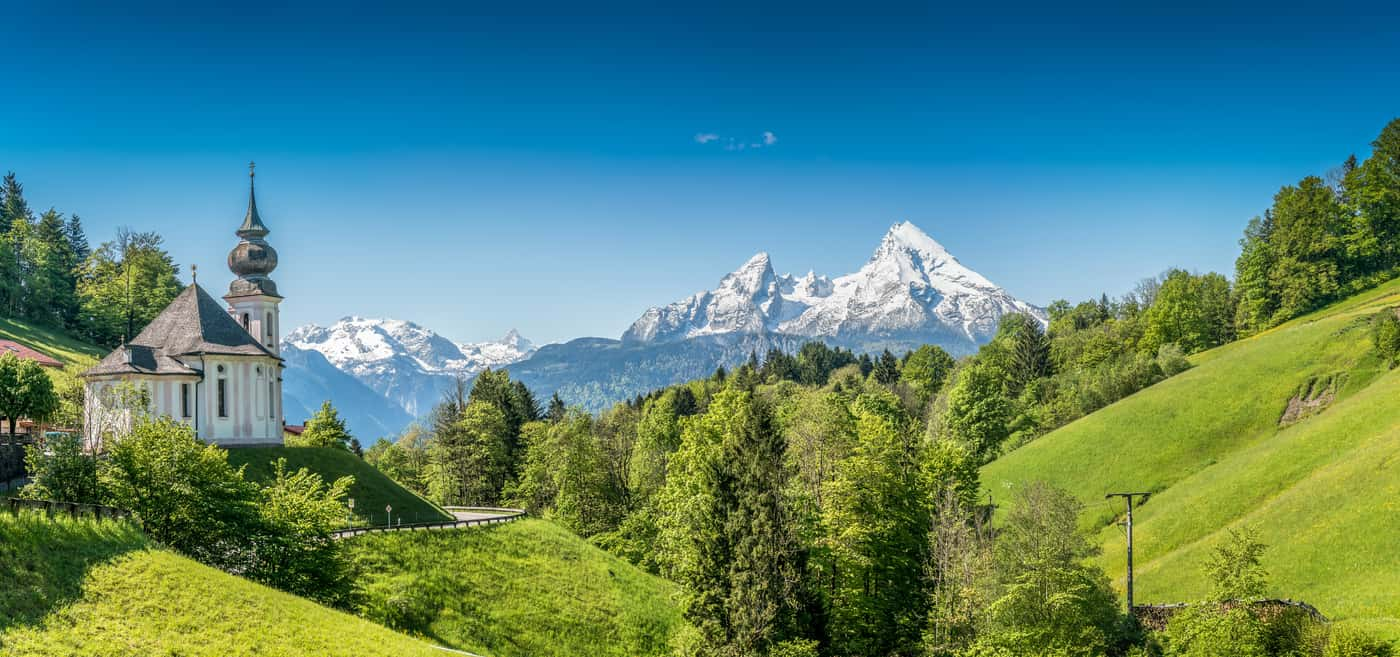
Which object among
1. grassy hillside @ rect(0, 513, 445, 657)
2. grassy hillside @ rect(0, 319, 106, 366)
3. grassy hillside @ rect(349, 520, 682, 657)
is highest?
grassy hillside @ rect(0, 319, 106, 366)

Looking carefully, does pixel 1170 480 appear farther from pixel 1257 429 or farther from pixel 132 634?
pixel 132 634

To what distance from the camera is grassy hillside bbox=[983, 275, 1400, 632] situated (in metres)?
46.6

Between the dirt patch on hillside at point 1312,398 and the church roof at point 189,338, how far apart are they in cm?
7042

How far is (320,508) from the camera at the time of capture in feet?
128

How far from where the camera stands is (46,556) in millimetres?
26031

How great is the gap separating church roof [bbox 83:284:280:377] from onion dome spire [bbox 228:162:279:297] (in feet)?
14.3

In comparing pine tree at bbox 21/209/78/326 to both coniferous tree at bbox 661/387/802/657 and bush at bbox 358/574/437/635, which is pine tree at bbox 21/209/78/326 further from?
coniferous tree at bbox 661/387/802/657

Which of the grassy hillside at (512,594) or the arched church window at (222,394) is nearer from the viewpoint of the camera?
the grassy hillside at (512,594)

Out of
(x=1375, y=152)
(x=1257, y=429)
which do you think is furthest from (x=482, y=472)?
(x=1375, y=152)

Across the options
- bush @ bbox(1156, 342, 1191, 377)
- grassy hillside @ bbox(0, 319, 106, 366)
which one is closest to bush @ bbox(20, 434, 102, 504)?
grassy hillside @ bbox(0, 319, 106, 366)

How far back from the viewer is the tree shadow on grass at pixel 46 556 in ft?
78.0

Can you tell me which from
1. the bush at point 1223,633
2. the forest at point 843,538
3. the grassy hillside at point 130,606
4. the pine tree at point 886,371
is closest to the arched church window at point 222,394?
the forest at point 843,538

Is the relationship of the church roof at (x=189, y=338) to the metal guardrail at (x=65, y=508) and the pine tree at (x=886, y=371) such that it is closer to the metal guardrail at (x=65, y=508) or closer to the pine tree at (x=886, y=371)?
the metal guardrail at (x=65, y=508)

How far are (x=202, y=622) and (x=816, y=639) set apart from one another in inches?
944
